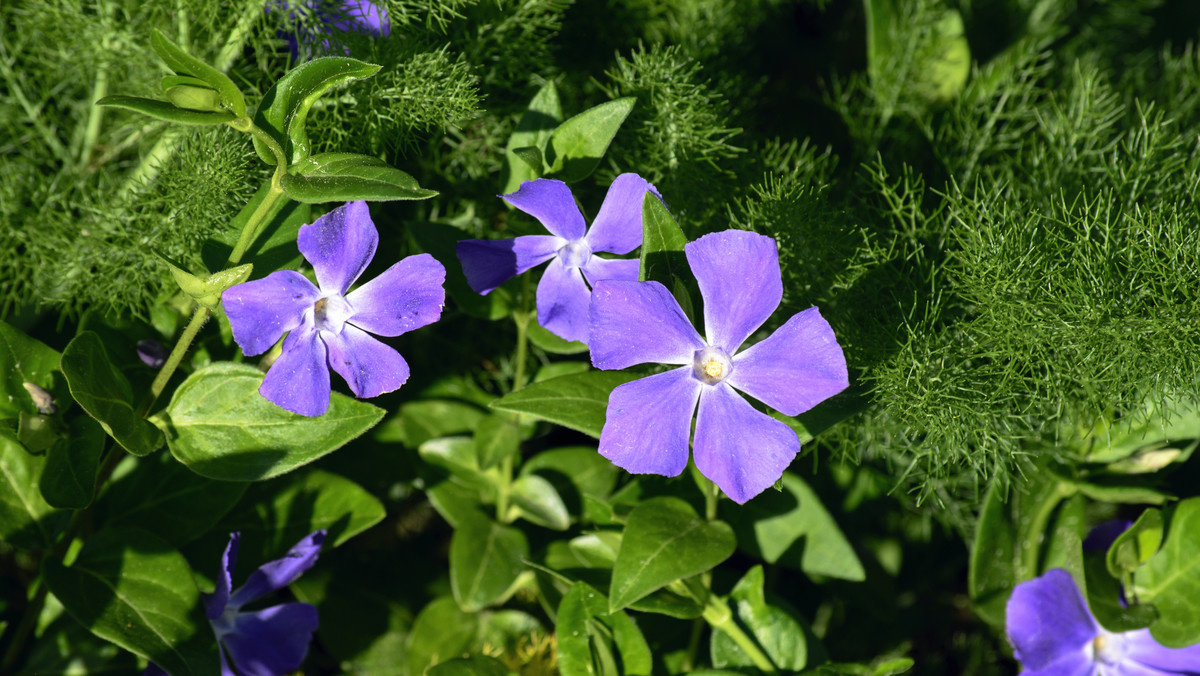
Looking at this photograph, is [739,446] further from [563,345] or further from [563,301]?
[563,345]

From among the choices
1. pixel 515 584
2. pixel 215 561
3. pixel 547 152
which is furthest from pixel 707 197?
pixel 215 561

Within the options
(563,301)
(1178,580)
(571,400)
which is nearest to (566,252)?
(563,301)

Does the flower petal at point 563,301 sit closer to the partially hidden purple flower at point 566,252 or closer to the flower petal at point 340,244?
the partially hidden purple flower at point 566,252

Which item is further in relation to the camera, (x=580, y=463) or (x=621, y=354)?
(x=580, y=463)

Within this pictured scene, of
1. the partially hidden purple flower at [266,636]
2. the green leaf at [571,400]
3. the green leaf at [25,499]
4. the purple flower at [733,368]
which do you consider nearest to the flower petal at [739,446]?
the purple flower at [733,368]

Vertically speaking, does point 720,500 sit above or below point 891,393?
below

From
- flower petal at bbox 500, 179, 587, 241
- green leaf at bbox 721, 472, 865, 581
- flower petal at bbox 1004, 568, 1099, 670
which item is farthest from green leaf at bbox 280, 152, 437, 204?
flower petal at bbox 1004, 568, 1099, 670

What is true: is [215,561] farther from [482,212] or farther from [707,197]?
[707,197]
